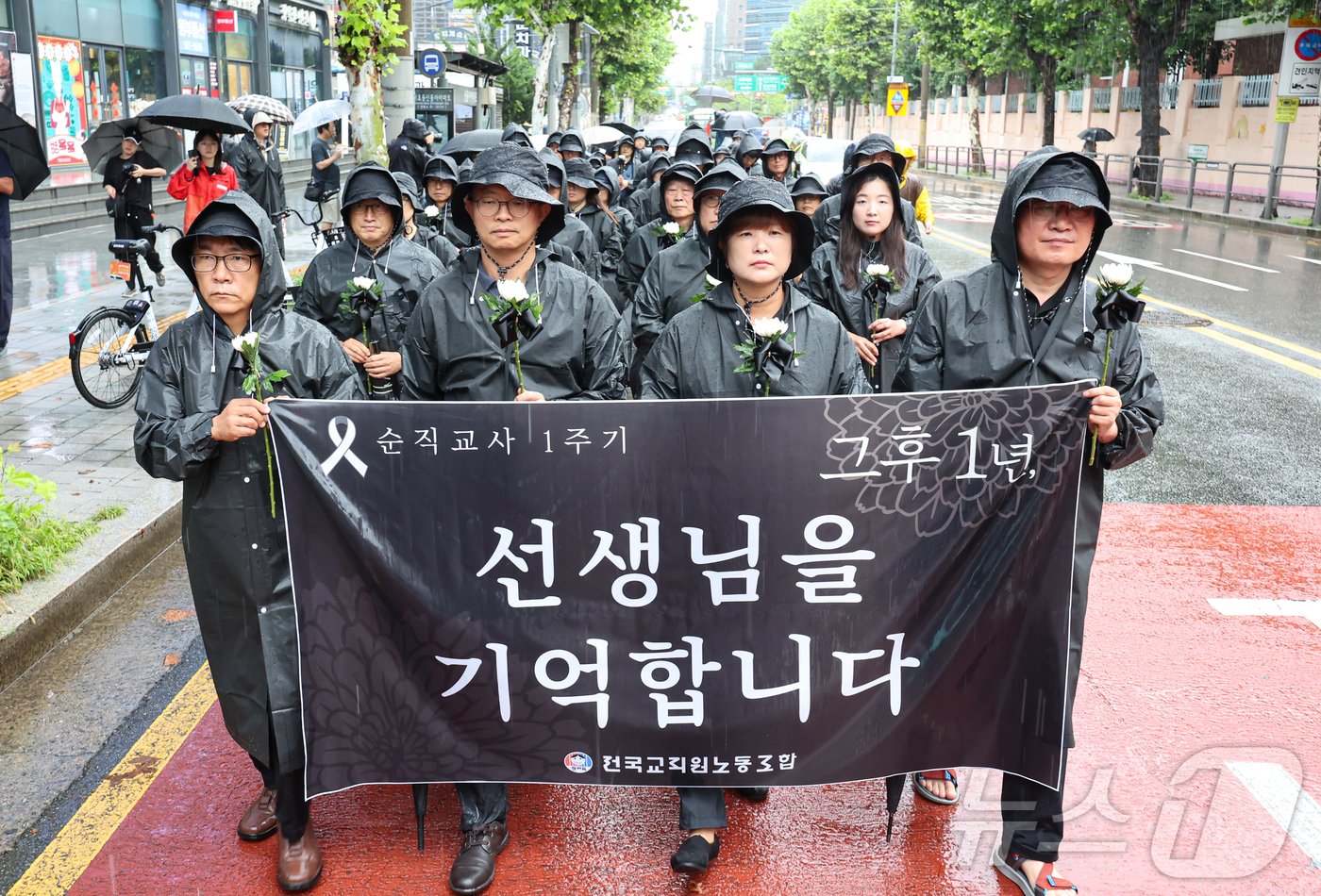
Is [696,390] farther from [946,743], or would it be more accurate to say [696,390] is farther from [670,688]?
[946,743]

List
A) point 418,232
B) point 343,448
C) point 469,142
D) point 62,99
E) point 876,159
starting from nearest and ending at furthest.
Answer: point 343,448 → point 876,159 → point 418,232 → point 469,142 → point 62,99

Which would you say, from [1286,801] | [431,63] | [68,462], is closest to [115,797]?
[68,462]

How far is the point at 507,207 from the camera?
12.4ft

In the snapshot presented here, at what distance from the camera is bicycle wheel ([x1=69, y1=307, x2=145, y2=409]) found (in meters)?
7.67

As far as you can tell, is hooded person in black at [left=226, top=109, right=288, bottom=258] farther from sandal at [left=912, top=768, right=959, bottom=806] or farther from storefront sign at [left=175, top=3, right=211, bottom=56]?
storefront sign at [left=175, top=3, right=211, bottom=56]

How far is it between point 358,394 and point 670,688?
50.6 inches

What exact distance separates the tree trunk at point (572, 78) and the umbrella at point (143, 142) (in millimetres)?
20444

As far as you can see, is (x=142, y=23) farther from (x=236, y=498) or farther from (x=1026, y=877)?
(x=1026, y=877)

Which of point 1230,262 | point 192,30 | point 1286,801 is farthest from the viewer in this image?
point 192,30

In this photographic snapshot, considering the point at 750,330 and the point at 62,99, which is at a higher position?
the point at 62,99

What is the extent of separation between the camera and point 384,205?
17.9ft

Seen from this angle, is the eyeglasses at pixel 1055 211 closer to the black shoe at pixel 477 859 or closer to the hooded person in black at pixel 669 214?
the black shoe at pixel 477 859

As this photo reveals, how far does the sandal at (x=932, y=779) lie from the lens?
3740 mm

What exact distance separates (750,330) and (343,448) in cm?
126
